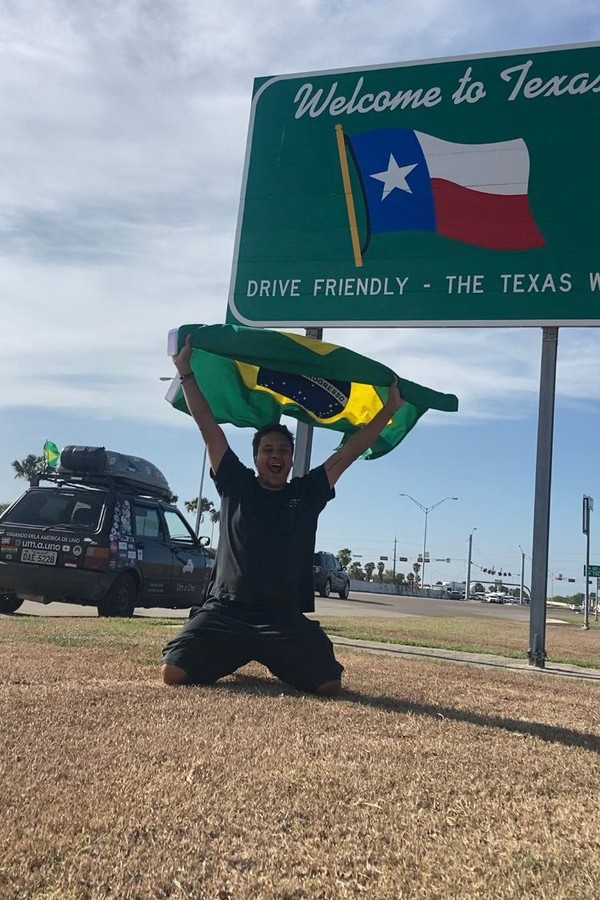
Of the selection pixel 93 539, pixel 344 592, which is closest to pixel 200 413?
pixel 93 539

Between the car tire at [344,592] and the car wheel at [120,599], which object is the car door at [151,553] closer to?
the car wheel at [120,599]

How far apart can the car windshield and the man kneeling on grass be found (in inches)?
235

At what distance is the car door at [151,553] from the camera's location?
35.3 ft

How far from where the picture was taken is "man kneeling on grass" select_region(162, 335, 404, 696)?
13.9ft

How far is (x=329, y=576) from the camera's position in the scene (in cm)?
2802

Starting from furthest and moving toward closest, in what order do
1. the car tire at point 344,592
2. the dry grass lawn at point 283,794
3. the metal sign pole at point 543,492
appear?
the car tire at point 344,592
the metal sign pole at point 543,492
the dry grass lawn at point 283,794

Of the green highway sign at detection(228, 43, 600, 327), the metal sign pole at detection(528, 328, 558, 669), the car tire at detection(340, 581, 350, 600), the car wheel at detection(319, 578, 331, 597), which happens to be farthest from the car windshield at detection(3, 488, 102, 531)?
the car tire at detection(340, 581, 350, 600)

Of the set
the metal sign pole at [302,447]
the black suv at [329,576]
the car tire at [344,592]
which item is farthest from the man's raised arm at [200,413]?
the car tire at [344,592]

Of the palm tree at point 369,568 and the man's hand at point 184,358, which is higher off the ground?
the palm tree at point 369,568

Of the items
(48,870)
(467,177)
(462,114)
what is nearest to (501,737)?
(48,870)

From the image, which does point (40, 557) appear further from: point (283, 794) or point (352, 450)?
point (283, 794)

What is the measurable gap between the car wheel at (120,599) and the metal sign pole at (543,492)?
5232 millimetres

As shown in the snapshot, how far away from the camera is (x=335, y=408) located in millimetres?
6016

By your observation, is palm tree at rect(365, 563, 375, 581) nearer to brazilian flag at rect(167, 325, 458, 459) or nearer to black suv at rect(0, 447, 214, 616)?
black suv at rect(0, 447, 214, 616)
